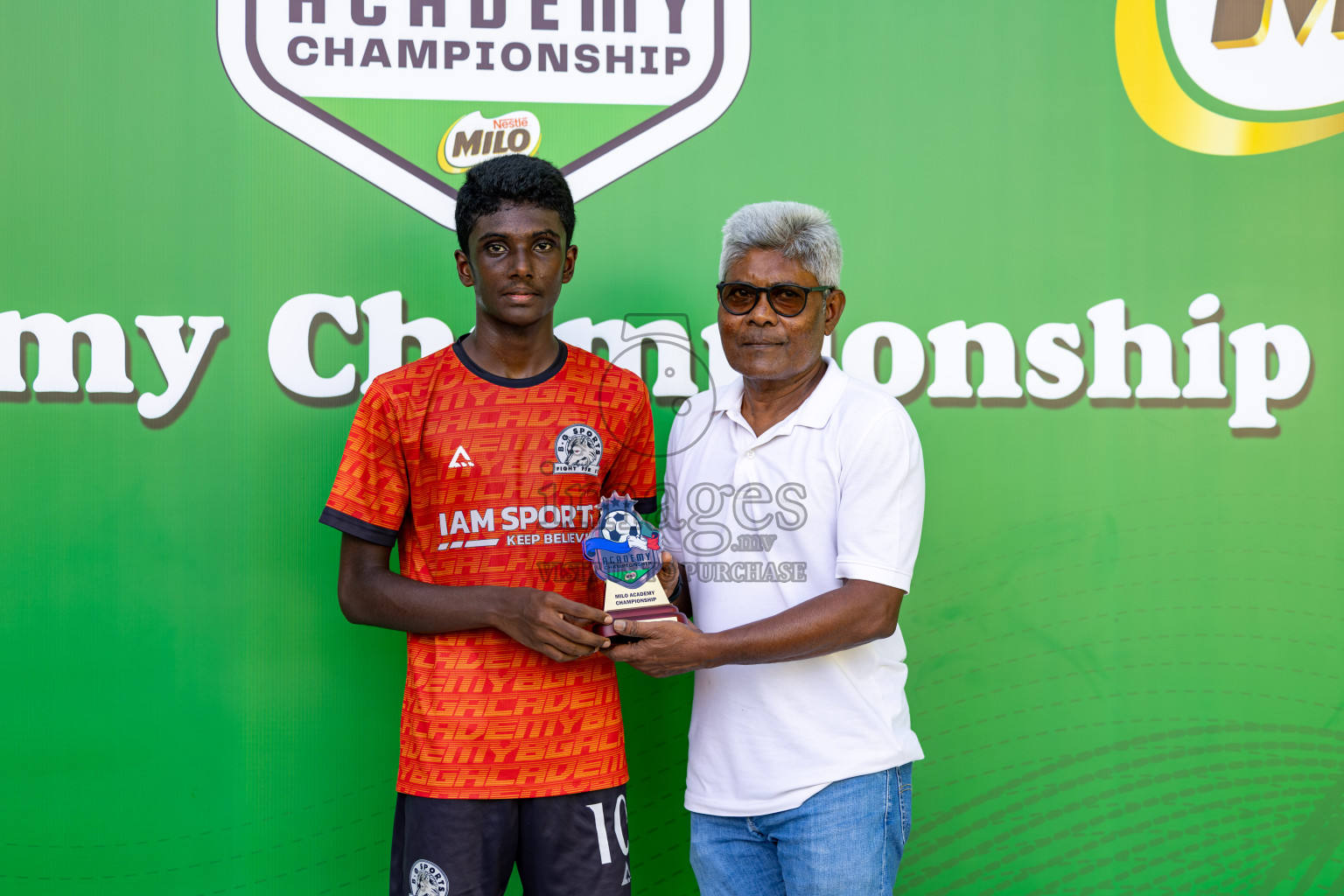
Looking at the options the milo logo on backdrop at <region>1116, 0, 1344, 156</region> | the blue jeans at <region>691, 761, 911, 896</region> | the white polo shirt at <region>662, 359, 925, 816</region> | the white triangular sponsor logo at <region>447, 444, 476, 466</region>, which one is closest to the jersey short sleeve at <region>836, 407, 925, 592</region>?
the white polo shirt at <region>662, 359, 925, 816</region>

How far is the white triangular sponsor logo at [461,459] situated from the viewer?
1.92 meters

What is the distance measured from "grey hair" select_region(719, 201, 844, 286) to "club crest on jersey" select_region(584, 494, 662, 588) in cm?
56

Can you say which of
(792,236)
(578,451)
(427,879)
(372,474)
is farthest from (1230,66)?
(427,879)

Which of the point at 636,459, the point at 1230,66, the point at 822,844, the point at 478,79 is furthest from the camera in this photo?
the point at 1230,66

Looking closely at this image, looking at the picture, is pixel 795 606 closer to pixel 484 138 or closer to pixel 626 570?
pixel 626 570

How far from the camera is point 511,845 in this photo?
191cm

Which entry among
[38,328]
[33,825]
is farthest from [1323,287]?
[33,825]

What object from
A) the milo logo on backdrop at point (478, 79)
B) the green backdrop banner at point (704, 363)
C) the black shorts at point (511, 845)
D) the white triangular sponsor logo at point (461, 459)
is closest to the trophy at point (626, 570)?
the white triangular sponsor logo at point (461, 459)

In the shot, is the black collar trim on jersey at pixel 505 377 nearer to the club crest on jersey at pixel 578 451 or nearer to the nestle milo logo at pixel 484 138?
the club crest on jersey at pixel 578 451

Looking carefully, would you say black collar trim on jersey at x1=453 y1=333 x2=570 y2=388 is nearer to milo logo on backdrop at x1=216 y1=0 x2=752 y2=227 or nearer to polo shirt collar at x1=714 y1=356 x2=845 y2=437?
polo shirt collar at x1=714 y1=356 x2=845 y2=437

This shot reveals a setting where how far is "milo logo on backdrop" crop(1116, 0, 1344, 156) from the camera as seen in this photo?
2674mm

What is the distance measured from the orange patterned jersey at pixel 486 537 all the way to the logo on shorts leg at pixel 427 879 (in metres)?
0.15

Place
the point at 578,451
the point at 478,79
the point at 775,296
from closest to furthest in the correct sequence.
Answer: the point at 775,296 < the point at 578,451 < the point at 478,79

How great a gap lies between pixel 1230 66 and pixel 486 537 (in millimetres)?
2517
